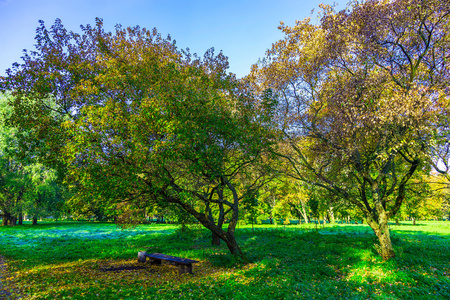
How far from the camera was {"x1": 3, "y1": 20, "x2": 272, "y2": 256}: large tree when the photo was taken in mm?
10234

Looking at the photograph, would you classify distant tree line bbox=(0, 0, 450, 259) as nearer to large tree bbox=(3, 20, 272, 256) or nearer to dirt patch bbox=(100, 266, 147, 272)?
large tree bbox=(3, 20, 272, 256)

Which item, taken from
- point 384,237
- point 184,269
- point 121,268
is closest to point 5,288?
point 121,268

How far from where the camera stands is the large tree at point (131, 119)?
10234mm

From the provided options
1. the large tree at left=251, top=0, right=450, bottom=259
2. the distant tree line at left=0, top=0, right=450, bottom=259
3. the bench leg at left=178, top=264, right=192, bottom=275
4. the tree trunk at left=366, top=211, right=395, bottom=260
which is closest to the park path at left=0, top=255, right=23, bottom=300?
the distant tree line at left=0, top=0, right=450, bottom=259

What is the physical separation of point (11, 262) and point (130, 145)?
40.5 ft

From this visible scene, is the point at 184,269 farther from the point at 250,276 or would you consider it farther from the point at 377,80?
the point at 377,80

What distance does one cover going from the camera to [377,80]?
13367 mm

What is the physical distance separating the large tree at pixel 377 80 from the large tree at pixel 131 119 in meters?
4.43

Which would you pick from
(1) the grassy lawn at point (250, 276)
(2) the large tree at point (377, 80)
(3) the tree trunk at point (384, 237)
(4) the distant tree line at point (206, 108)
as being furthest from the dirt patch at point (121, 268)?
(3) the tree trunk at point (384, 237)

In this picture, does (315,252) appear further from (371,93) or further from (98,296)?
(98,296)

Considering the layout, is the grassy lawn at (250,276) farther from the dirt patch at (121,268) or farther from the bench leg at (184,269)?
the bench leg at (184,269)

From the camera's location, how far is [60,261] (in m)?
15.6

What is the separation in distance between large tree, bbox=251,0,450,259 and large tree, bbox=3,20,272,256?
4.43 meters

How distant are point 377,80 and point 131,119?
1267cm
